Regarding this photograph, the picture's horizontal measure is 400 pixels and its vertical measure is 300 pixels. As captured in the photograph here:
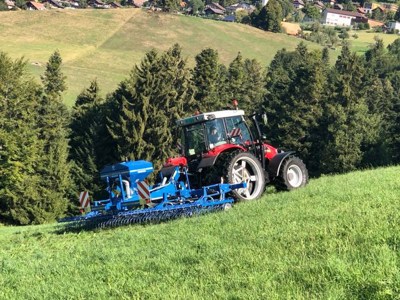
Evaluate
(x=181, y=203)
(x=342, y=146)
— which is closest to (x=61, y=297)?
(x=181, y=203)

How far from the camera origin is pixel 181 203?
11.6m

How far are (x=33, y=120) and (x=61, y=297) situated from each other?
114ft

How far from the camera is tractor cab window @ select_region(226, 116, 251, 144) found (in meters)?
13.3

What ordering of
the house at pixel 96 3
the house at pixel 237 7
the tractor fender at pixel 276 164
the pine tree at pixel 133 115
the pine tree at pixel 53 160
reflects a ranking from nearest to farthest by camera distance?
the tractor fender at pixel 276 164, the pine tree at pixel 53 160, the pine tree at pixel 133 115, the house at pixel 96 3, the house at pixel 237 7

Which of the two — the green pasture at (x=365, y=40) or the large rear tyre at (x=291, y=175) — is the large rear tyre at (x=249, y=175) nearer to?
the large rear tyre at (x=291, y=175)

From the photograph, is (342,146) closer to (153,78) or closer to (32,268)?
(153,78)

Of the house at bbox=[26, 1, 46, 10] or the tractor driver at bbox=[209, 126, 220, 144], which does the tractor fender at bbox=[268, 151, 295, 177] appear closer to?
the tractor driver at bbox=[209, 126, 220, 144]

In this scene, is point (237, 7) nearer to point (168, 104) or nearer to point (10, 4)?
point (10, 4)

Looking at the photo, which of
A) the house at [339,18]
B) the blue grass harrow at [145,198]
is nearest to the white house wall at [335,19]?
the house at [339,18]

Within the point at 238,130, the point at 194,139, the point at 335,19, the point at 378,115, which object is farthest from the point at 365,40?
the point at 194,139

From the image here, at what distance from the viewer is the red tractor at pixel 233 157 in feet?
40.9

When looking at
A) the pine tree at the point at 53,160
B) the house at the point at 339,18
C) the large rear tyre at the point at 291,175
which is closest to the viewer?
the large rear tyre at the point at 291,175

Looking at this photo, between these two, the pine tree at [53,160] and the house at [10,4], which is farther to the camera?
the house at [10,4]

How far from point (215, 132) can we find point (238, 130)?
2.18 ft
